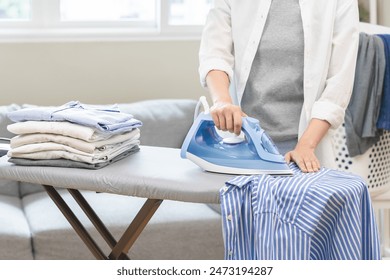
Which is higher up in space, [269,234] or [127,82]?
[269,234]

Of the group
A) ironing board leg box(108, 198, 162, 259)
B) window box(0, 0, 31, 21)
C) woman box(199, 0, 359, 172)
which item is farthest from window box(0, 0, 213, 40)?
ironing board leg box(108, 198, 162, 259)

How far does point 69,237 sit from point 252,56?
1177mm

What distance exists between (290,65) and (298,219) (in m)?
0.63

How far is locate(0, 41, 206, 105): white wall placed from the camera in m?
3.78

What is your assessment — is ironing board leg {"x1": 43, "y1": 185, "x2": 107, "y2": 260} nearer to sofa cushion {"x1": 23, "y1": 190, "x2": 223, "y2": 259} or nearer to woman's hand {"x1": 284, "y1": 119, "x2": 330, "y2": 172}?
woman's hand {"x1": 284, "y1": 119, "x2": 330, "y2": 172}

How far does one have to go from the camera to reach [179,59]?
398cm

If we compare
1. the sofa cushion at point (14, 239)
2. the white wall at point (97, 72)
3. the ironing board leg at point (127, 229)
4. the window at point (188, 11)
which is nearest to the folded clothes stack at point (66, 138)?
the ironing board leg at point (127, 229)

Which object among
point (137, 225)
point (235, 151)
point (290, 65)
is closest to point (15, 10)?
point (290, 65)

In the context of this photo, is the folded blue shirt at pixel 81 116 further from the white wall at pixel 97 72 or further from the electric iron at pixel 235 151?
the white wall at pixel 97 72

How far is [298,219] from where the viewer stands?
5.46ft

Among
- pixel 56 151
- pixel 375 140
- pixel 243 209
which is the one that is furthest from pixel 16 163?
pixel 375 140

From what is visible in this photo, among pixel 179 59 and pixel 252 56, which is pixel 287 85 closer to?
pixel 252 56

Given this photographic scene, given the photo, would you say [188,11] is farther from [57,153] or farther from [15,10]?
[57,153]

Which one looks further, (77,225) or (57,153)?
(77,225)
